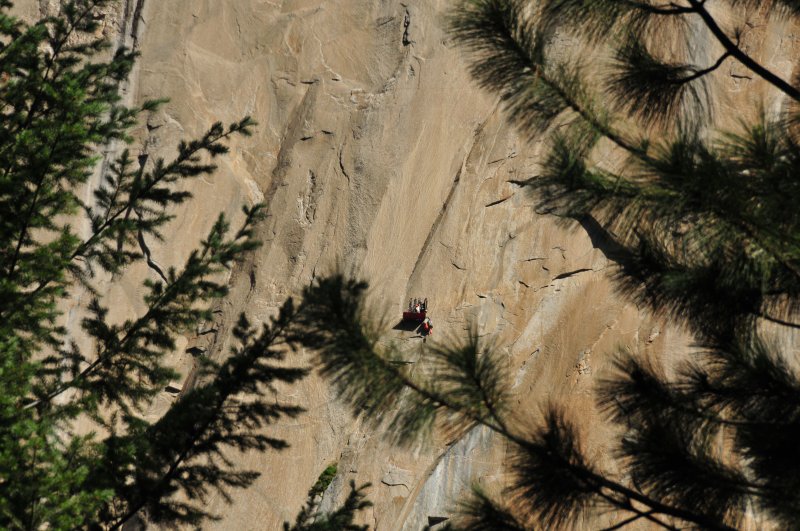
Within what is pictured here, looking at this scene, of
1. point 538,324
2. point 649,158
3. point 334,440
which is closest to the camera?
point 649,158

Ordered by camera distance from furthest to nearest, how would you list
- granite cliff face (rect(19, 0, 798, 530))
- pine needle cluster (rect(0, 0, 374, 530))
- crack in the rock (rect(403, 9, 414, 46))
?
crack in the rock (rect(403, 9, 414, 46)) < granite cliff face (rect(19, 0, 798, 530)) < pine needle cluster (rect(0, 0, 374, 530))

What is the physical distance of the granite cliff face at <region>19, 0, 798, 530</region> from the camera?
37.0 ft

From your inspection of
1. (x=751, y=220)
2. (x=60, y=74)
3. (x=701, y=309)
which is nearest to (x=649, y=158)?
(x=751, y=220)

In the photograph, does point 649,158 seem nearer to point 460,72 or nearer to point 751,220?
point 751,220

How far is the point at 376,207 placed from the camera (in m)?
12.8

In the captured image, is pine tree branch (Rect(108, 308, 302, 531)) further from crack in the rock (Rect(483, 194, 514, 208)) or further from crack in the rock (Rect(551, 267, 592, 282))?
crack in the rock (Rect(483, 194, 514, 208))

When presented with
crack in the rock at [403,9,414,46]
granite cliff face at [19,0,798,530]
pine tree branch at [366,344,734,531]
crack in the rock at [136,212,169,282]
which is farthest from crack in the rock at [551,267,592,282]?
pine tree branch at [366,344,734,531]

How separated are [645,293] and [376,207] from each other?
7.40 meters

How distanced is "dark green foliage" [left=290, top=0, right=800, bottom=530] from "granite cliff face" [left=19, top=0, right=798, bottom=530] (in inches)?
196

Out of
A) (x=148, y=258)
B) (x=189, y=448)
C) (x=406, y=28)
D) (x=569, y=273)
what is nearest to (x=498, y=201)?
(x=569, y=273)

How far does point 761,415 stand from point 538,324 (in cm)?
608

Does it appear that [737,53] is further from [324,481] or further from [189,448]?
[324,481]

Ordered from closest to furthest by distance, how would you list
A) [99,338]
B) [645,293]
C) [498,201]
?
1. [645,293]
2. [99,338]
3. [498,201]

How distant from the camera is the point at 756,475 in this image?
5270 mm
